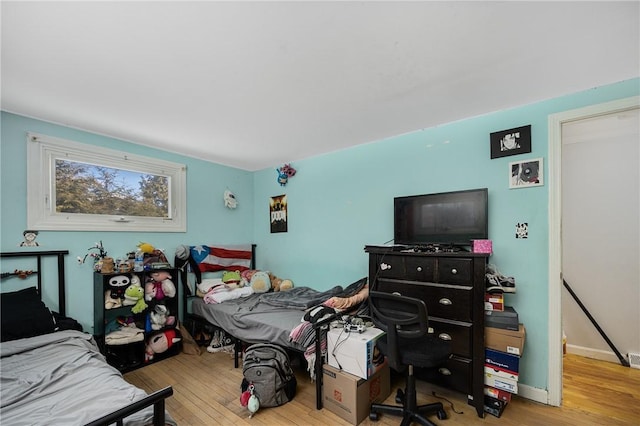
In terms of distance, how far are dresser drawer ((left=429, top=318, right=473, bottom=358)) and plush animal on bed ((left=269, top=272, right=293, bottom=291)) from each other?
6.76 ft

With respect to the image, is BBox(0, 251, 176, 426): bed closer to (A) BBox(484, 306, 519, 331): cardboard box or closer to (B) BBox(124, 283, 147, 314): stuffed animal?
(B) BBox(124, 283, 147, 314): stuffed animal

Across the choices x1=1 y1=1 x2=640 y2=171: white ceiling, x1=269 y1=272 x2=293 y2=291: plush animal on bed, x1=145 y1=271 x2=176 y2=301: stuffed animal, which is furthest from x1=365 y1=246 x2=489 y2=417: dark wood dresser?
x1=145 y1=271 x2=176 y2=301: stuffed animal

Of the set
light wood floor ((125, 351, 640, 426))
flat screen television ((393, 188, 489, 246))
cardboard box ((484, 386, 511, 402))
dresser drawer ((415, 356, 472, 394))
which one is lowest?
light wood floor ((125, 351, 640, 426))

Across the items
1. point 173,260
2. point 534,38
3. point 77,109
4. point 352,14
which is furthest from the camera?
point 173,260

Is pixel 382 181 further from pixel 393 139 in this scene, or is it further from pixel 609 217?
pixel 609 217

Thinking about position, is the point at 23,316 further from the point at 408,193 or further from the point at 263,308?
the point at 408,193

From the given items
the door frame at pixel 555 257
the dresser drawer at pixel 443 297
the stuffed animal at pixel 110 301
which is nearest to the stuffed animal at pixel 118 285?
the stuffed animal at pixel 110 301

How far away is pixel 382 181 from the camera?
10.0 ft

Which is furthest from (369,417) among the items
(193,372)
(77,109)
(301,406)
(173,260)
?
(77,109)

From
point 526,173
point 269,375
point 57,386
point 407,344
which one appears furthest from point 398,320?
point 57,386

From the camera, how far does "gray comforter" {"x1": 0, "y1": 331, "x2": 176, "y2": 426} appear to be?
Answer: 4.26ft

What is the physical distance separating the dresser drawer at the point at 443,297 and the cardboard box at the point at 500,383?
0.45 m

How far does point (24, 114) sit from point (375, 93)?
10.2 ft

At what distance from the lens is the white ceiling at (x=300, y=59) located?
1.31 metres
